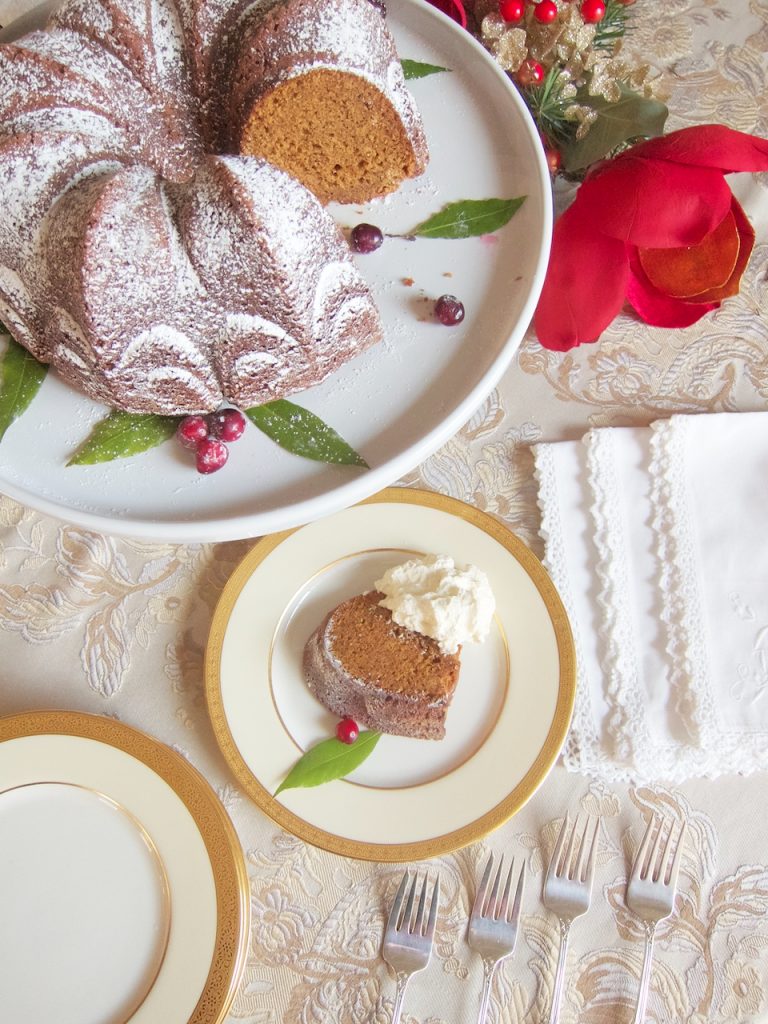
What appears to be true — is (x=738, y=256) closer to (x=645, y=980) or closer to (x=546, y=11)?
(x=546, y=11)

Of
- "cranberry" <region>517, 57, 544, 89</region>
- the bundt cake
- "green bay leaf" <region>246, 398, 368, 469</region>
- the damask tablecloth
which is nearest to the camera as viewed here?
the bundt cake

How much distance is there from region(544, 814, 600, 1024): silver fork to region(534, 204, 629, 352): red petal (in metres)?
0.64

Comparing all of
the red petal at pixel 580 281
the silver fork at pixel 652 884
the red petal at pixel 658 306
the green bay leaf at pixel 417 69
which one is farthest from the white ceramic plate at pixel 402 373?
the silver fork at pixel 652 884

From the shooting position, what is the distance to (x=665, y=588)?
113 centimetres

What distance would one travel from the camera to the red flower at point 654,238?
969 millimetres

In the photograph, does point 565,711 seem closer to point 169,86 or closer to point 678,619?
point 678,619

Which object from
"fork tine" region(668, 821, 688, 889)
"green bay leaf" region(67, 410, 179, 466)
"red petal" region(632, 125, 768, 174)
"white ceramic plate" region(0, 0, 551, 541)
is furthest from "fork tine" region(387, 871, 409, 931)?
"red petal" region(632, 125, 768, 174)

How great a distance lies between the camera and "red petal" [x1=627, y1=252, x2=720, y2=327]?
3.70 feet

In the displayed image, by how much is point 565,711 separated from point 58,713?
0.59 m

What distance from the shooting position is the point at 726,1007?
3.29ft

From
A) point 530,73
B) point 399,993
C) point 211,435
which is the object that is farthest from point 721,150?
point 399,993

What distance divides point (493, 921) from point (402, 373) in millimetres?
656

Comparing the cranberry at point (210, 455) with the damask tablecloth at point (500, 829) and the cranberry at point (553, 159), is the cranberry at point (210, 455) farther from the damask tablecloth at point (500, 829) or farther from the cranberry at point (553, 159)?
the cranberry at point (553, 159)

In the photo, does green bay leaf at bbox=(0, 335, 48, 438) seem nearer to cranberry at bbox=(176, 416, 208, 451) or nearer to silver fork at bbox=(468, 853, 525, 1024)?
cranberry at bbox=(176, 416, 208, 451)
